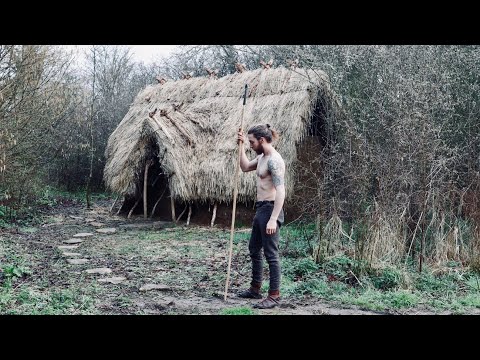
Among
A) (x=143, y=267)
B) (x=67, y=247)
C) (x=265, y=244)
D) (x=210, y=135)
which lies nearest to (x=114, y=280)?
(x=143, y=267)

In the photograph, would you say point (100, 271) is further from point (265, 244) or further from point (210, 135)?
point (210, 135)

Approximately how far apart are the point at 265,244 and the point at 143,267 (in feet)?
9.59

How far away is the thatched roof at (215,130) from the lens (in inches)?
454

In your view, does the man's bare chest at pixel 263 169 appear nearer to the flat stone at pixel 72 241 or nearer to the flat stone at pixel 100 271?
the flat stone at pixel 100 271

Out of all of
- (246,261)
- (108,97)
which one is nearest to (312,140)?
(246,261)

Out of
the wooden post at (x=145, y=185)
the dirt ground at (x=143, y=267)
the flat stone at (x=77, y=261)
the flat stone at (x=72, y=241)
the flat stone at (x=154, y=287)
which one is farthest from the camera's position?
the wooden post at (x=145, y=185)

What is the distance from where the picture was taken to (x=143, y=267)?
25.8ft

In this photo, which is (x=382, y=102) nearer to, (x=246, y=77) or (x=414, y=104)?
(x=414, y=104)

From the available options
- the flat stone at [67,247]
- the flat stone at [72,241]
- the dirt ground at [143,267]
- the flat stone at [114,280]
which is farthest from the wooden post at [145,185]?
the flat stone at [114,280]

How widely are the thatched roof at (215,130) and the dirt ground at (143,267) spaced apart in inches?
41.8

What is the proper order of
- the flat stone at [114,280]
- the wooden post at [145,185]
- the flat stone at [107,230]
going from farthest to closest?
1. the wooden post at [145,185]
2. the flat stone at [107,230]
3. the flat stone at [114,280]

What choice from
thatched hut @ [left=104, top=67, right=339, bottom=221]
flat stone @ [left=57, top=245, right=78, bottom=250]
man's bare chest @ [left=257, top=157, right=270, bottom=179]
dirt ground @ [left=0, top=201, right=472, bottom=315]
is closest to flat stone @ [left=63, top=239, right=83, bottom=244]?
dirt ground @ [left=0, top=201, right=472, bottom=315]

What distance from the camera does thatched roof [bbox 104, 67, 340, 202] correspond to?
11.5 metres
